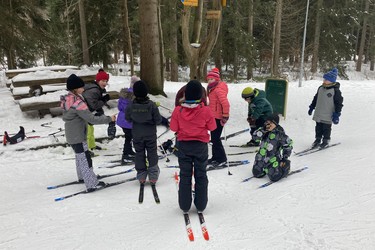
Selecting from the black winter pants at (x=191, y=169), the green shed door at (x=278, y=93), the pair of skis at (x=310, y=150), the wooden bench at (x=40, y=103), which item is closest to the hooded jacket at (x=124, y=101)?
the black winter pants at (x=191, y=169)

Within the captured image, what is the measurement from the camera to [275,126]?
5188 millimetres

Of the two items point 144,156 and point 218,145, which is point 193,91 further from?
point 218,145

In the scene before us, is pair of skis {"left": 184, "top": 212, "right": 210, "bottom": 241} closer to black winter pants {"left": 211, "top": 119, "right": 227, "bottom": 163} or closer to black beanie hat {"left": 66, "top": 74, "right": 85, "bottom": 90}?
black winter pants {"left": 211, "top": 119, "right": 227, "bottom": 163}

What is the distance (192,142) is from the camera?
13.2 feet

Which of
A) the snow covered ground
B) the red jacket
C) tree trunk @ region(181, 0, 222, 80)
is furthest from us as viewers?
tree trunk @ region(181, 0, 222, 80)

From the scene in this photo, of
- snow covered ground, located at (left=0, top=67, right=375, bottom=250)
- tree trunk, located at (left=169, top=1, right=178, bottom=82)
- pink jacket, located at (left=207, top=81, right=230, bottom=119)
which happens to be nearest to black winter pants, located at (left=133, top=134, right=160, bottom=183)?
snow covered ground, located at (left=0, top=67, right=375, bottom=250)

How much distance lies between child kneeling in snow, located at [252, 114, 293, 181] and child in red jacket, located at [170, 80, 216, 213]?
63.7 inches

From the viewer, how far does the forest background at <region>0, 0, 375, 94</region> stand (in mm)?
9820

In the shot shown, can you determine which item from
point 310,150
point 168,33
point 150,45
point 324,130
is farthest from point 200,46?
point 168,33

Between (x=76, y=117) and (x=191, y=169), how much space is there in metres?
2.05

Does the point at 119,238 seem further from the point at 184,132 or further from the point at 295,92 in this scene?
the point at 295,92

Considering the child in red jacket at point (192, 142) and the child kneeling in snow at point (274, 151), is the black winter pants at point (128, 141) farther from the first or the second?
the child kneeling in snow at point (274, 151)

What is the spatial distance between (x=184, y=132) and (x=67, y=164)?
3.57m

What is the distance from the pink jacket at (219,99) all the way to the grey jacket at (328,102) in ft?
7.96
